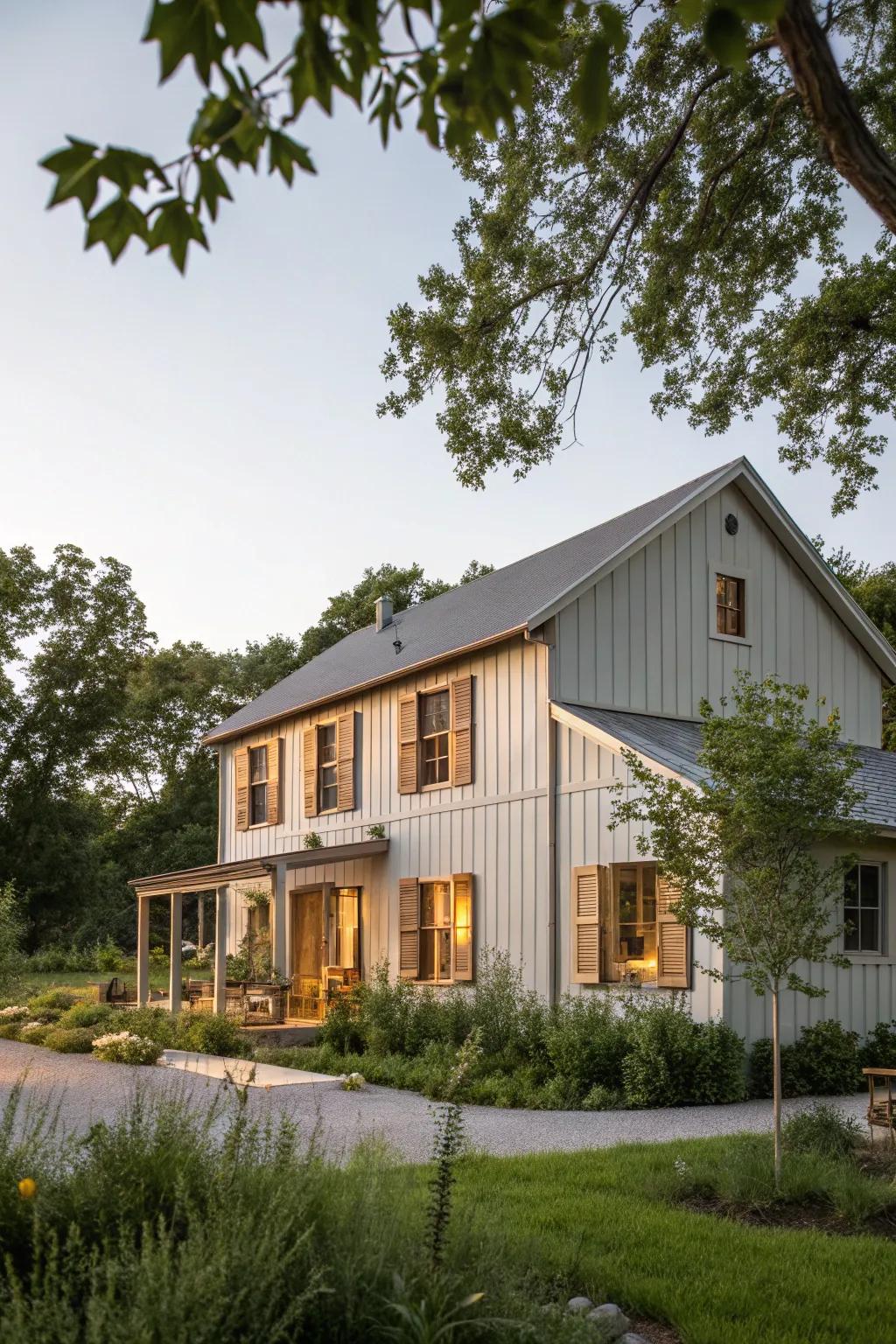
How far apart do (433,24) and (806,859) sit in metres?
6.92

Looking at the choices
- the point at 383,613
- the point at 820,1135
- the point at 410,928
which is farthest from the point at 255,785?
the point at 820,1135

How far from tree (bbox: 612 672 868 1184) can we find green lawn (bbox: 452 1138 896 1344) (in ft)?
4.80

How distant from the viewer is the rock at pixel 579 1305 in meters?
5.23

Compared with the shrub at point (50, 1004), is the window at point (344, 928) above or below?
above

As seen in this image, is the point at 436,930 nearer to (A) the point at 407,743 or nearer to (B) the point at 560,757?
(A) the point at 407,743

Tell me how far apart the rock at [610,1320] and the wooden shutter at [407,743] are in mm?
13300

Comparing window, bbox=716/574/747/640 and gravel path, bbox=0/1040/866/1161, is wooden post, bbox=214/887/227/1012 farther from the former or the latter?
window, bbox=716/574/747/640

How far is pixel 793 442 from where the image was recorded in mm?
14695

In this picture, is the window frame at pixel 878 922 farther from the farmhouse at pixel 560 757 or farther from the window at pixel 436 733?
the window at pixel 436 733

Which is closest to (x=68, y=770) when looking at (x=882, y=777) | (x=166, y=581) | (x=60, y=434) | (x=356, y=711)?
(x=166, y=581)

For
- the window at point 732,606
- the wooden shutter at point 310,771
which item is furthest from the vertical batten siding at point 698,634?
the wooden shutter at point 310,771

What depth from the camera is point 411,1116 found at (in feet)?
37.9

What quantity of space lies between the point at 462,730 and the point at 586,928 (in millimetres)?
3962

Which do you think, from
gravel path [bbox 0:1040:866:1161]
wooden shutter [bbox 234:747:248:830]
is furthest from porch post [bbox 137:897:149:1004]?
gravel path [bbox 0:1040:866:1161]
